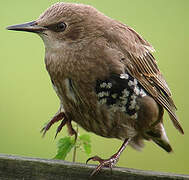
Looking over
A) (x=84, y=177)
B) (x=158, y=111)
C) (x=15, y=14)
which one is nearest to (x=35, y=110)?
(x=15, y=14)

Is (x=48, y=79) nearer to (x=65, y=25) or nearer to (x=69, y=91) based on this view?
(x=69, y=91)

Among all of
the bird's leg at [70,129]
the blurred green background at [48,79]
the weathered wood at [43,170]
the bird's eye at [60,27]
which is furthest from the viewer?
the blurred green background at [48,79]

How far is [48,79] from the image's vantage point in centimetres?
585

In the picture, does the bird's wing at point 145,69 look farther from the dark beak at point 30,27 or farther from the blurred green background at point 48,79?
the blurred green background at point 48,79

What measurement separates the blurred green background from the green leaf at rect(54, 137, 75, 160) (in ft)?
5.11

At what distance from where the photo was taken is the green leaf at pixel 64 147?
146 inches

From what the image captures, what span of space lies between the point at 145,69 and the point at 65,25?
0.69m

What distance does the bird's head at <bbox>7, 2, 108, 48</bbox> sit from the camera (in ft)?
12.4

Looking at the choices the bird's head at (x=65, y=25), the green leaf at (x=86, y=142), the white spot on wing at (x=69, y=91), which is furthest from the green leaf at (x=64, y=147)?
the bird's head at (x=65, y=25)

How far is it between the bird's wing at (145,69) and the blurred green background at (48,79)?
121 centimetres

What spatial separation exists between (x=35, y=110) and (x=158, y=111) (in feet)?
5.67

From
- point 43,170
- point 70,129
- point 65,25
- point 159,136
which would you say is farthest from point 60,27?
point 159,136

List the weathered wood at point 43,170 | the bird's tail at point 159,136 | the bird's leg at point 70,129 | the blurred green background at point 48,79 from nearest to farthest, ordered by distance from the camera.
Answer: the weathered wood at point 43,170 → the bird's leg at point 70,129 → the bird's tail at point 159,136 → the blurred green background at point 48,79

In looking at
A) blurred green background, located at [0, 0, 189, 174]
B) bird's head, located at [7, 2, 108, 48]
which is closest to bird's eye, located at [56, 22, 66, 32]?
bird's head, located at [7, 2, 108, 48]
